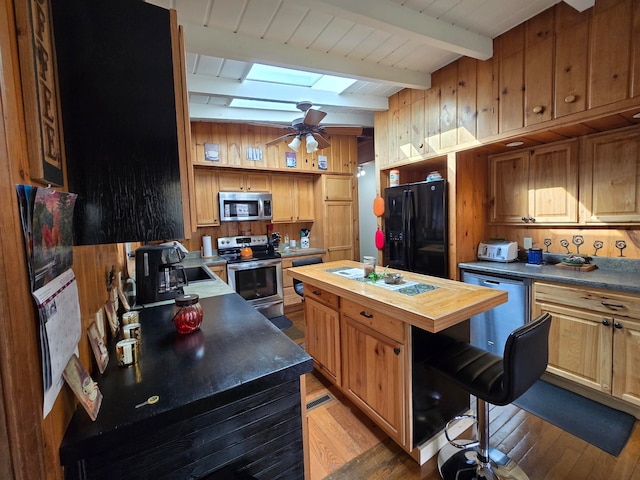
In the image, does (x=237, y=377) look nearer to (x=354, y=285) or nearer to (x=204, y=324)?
(x=204, y=324)

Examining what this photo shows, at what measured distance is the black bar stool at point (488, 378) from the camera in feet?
3.70

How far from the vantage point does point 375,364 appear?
1.65m

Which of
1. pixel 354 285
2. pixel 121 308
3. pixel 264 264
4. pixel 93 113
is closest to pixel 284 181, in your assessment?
pixel 264 264

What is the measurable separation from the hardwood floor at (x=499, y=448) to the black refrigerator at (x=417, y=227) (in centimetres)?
136

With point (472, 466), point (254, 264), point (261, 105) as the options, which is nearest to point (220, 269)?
point (254, 264)

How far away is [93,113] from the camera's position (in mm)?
789

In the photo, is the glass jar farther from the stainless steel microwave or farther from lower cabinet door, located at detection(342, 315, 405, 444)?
the stainless steel microwave

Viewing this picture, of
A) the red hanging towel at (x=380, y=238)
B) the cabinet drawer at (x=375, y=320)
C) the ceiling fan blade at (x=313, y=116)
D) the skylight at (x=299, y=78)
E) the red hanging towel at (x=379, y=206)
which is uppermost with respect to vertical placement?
the skylight at (x=299, y=78)

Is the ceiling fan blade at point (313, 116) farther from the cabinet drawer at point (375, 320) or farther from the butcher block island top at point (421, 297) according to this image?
the cabinet drawer at point (375, 320)

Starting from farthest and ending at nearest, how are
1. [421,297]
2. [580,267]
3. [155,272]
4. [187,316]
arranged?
1. [580,267]
2. [155,272]
3. [421,297]
4. [187,316]

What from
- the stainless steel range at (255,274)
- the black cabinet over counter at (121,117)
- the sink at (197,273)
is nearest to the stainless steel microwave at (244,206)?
the stainless steel range at (255,274)

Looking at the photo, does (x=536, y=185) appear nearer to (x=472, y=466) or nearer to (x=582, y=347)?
(x=582, y=347)

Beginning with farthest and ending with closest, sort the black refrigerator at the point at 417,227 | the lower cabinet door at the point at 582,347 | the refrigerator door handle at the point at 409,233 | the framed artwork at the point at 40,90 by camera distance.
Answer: the refrigerator door handle at the point at 409,233
the black refrigerator at the point at 417,227
the lower cabinet door at the point at 582,347
the framed artwork at the point at 40,90

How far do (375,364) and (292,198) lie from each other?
3.16 metres
